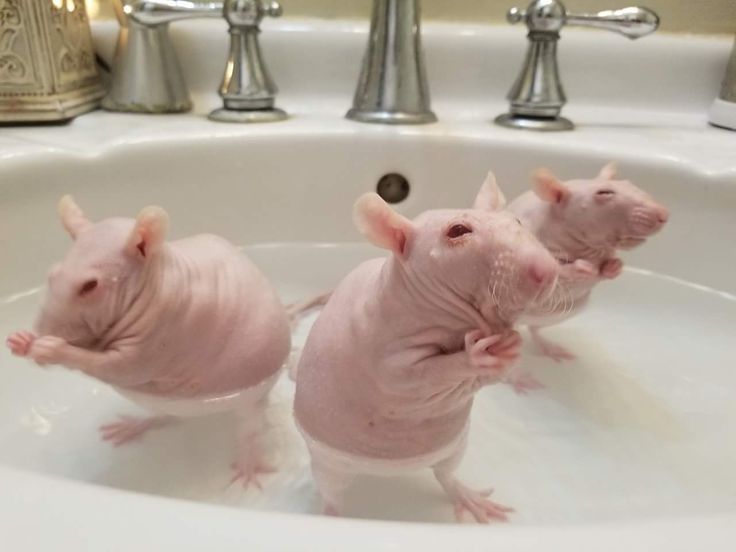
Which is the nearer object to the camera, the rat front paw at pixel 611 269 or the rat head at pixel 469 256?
the rat head at pixel 469 256

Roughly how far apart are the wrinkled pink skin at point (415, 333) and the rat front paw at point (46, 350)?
0.16m

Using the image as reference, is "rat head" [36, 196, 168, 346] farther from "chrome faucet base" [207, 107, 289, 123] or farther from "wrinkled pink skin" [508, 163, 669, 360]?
"chrome faucet base" [207, 107, 289, 123]

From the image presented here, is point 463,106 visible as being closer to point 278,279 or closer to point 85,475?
point 278,279

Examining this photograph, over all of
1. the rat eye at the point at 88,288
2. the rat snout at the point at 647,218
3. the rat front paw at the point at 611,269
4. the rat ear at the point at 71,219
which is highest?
the rat ear at the point at 71,219

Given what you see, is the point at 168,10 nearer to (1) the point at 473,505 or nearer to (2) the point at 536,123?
(2) the point at 536,123

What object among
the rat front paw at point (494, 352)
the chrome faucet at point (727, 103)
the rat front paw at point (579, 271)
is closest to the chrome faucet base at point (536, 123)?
the chrome faucet at point (727, 103)

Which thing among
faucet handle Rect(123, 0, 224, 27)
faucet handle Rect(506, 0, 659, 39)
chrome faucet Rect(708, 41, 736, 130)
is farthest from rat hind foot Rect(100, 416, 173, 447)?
chrome faucet Rect(708, 41, 736, 130)

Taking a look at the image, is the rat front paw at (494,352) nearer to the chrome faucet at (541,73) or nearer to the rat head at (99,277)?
the rat head at (99,277)

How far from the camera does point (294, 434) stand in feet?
2.08

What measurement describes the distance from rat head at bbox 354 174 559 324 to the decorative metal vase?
1.97 feet

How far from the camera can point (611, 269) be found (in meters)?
0.66

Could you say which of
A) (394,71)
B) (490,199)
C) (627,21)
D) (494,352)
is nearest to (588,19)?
(627,21)

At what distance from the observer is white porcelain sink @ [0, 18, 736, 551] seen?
28 cm

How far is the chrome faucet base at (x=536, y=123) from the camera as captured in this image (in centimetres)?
91
